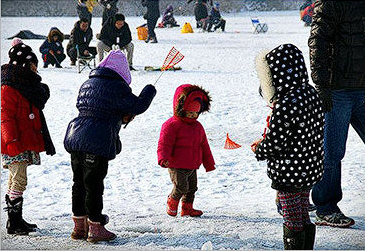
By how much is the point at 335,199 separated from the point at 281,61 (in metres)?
1.38

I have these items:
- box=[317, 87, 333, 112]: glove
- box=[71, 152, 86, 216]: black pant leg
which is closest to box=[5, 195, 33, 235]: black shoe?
box=[71, 152, 86, 216]: black pant leg

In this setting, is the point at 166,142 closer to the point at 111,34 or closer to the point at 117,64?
the point at 117,64

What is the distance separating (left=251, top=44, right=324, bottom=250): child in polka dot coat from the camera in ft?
12.1

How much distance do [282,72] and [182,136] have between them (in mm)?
1294

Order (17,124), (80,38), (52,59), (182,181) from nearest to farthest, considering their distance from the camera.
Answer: (17,124) < (182,181) < (80,38) < (52,59)

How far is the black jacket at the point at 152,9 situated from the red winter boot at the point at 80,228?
1676 cm

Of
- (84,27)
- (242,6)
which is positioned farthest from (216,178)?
(242,6)

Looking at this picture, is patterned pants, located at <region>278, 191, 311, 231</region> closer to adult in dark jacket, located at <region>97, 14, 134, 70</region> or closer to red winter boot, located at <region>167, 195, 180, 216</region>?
red winter boot, located at <region>167, 195, 180, 216</region>

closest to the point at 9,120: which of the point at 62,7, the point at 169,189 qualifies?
the point at 169,189

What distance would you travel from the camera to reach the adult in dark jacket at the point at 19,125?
14.7 feet

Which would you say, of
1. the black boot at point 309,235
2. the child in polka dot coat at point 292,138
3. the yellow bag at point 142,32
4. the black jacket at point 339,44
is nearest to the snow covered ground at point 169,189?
the black boot at point 309,235

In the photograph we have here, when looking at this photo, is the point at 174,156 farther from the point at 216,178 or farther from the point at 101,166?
the point at 216,178

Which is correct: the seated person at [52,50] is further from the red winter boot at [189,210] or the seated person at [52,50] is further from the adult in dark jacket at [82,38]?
the red winter boot at [189,210]

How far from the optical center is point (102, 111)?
13.8 ft
